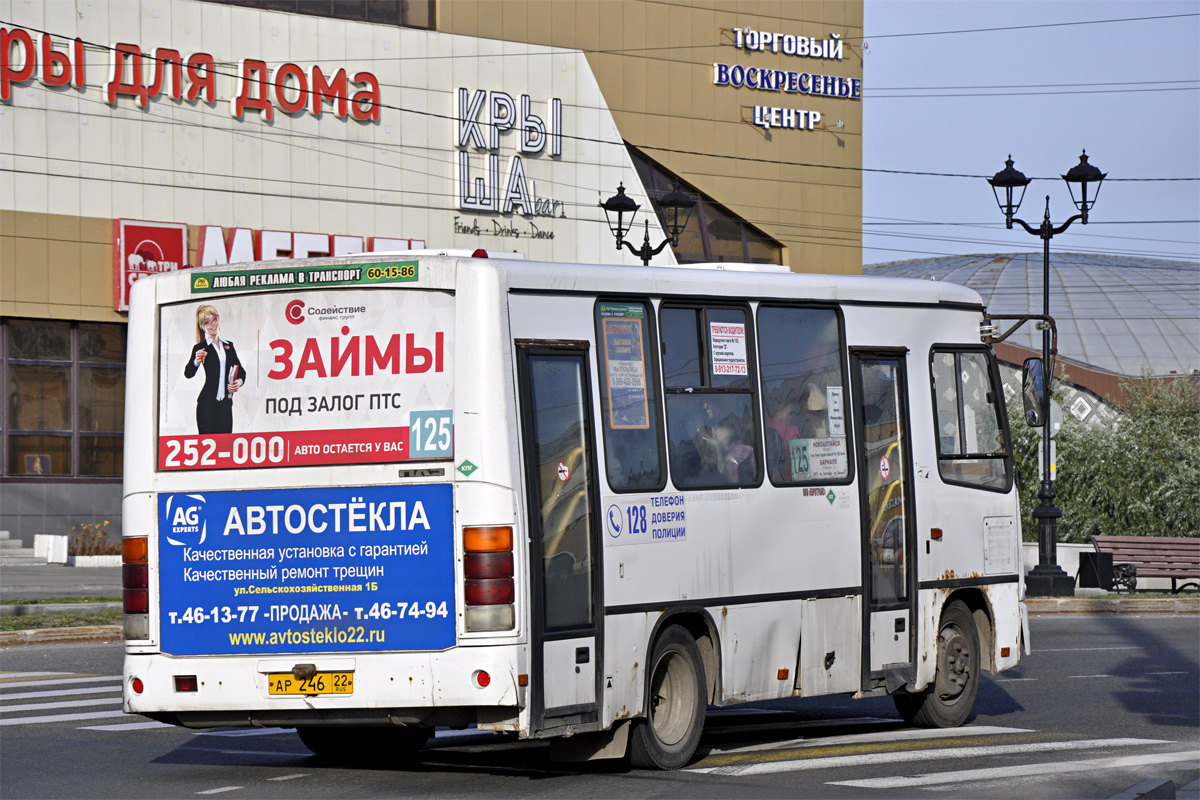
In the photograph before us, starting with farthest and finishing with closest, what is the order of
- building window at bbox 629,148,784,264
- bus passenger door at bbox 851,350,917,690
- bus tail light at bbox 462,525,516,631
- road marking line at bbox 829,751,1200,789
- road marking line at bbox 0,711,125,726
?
building window at bbox 629,148,784,264 → road marking line at bbox 0,711,125,726 → bus passenger door at bbox 851,350,917,690 → road marking line at bbox 829,751,1200,789 → bus tail light at bbox 462,525,516,631

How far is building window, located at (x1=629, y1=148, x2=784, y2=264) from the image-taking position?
51.3 metres

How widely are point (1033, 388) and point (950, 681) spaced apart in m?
2.59

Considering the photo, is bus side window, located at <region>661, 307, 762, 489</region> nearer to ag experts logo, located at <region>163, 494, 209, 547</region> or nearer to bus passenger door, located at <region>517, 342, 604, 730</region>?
bus passenger door, located at <region>517, 342, 604, 730</region>

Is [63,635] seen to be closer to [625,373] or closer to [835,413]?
[835,413]

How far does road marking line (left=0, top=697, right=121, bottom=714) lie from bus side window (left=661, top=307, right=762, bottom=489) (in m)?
6.55

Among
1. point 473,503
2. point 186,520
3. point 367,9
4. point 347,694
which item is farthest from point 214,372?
point 367,9

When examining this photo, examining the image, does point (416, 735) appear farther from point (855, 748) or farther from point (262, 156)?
point (262, 156)

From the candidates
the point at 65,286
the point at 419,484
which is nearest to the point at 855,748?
the point at 419,484

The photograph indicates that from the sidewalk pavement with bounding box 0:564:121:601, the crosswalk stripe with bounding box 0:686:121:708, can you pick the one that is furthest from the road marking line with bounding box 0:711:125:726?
the sidewalk pavement with bounding box 0:564:121:601

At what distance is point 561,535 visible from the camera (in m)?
9.74

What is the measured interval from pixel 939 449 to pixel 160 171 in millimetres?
34048

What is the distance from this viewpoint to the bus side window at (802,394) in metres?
11.5

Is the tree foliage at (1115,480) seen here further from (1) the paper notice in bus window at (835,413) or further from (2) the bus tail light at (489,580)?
(2) the bus tail light at (489,580)

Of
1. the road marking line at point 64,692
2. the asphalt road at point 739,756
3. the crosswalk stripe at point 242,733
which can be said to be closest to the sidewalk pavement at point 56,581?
the road marking line at point 64,692
